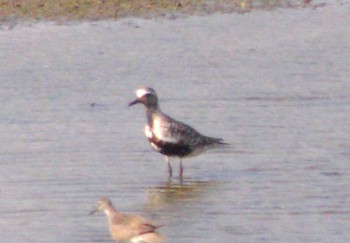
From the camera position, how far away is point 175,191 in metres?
10.5

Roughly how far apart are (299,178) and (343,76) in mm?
4158

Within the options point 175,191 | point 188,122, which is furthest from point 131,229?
point 188,122

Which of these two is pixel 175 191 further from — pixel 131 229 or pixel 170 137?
pixel 131 229

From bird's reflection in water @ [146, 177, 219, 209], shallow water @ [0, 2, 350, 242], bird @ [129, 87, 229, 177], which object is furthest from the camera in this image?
bird @ [129, 87, 229, 177]

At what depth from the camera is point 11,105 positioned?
1312cm

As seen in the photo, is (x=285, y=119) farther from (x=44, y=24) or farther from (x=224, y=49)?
(x=44, y=24)

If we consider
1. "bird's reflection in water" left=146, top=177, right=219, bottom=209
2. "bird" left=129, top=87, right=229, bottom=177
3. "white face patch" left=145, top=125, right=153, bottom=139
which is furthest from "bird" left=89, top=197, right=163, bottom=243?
"white face patch" left=145, top=125, right=153, bottom=139

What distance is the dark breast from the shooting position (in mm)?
11164

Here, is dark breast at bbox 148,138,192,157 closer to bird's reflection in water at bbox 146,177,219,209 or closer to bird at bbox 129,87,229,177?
bird at bbox 129,87,229,177

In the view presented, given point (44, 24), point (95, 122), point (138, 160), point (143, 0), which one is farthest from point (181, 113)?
point (143, 0)

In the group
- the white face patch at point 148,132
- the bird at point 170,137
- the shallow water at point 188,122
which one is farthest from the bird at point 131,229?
the white face patch at point 148,132

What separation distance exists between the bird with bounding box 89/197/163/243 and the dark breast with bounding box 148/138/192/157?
88.5 inches

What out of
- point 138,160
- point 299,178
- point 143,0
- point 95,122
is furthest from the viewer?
point 143,0

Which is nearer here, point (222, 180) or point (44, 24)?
point (222, 180)
